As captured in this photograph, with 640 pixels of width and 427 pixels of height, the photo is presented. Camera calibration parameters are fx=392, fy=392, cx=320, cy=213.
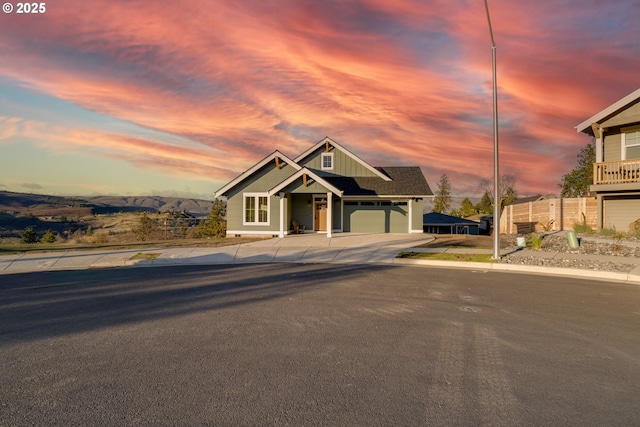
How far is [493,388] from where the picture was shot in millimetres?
4289

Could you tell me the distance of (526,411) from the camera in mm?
3789

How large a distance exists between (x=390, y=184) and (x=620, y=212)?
1335 cm

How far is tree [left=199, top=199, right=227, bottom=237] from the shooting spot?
4024 centimetres

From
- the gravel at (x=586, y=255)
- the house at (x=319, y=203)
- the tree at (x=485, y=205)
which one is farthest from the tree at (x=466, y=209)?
the gravel at (x=586, y=255)

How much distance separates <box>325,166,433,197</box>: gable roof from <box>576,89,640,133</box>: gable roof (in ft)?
31.4

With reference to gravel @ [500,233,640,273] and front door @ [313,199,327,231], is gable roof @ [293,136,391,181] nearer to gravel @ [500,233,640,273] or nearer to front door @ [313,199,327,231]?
front door @ [313,199,327,231]

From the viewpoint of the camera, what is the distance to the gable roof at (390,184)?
87.0 feet

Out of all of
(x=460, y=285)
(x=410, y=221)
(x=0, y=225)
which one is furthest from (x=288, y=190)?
(x=0, y=225)

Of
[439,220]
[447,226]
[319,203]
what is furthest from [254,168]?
[447,226]

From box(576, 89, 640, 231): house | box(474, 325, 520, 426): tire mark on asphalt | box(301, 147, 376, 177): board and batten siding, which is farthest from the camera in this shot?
box(301, 147, 376, 177): board and batten siding

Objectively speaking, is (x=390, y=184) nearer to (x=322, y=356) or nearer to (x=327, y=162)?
(x=327, y=162)

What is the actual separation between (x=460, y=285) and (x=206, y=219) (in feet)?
131

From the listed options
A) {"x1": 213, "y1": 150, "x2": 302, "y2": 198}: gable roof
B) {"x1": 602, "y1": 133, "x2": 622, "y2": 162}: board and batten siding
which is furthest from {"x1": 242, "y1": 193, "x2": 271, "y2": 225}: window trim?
{"x1": 602, "y1": 133, "x2": 622, "y2": 162}: board and batten siding

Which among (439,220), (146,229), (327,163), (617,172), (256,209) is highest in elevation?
(327,163)
